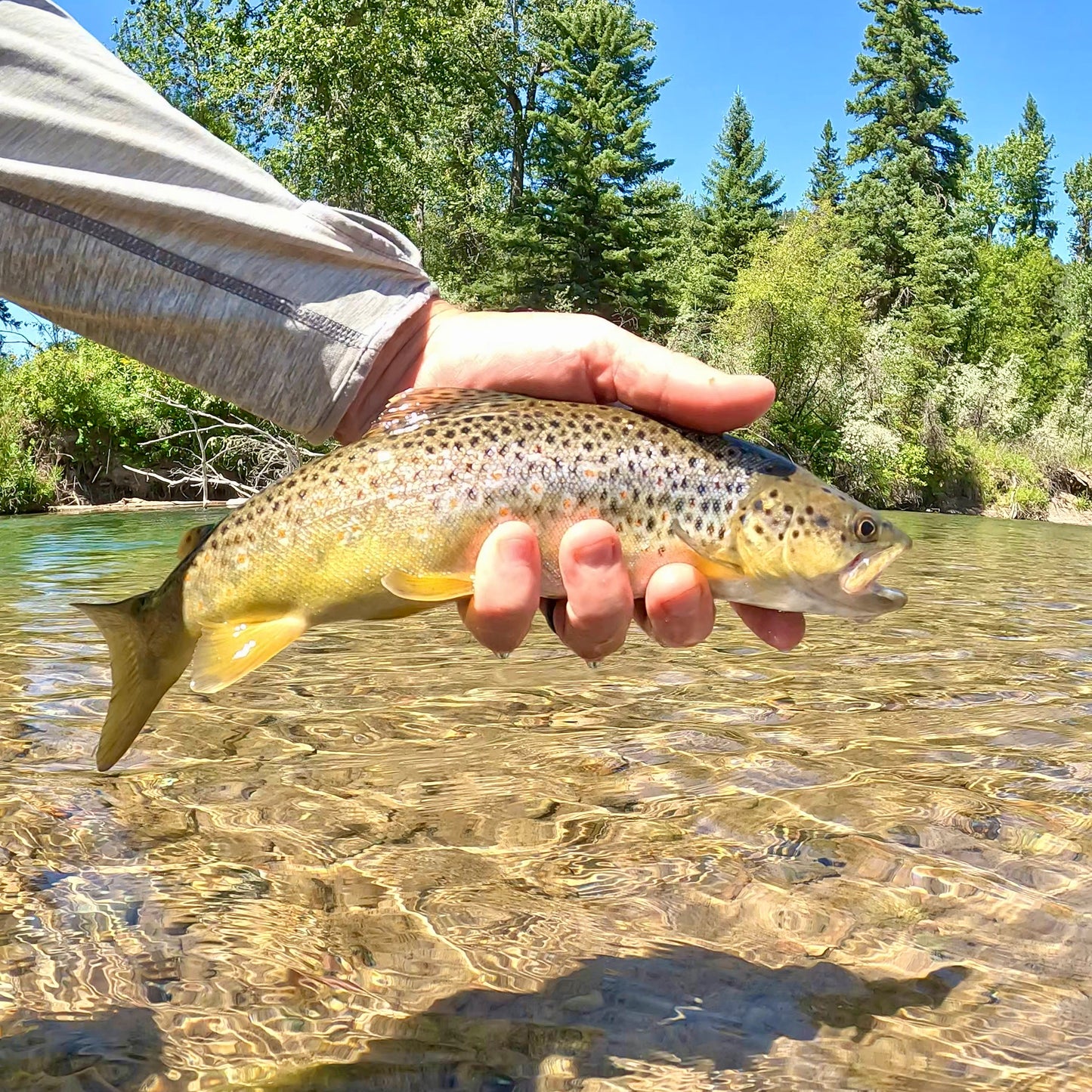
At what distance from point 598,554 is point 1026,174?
8737 centimetres

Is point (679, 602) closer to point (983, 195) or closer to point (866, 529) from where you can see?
point (866, 529)

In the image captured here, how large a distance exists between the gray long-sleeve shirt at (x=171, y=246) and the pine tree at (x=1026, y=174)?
83764 mm

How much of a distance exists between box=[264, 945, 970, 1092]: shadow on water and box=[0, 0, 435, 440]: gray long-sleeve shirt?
1.92 meters

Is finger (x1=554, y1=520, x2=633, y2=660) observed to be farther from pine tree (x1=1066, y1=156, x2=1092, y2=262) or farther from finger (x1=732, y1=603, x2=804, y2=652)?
pine tree (x1=1066, y1=156, x2=1092, y2=262)

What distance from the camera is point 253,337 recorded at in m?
3.33

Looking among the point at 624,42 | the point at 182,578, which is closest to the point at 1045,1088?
the point at 182,578

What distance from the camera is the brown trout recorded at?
3199 mm

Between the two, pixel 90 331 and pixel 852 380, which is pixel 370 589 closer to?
pixel 90 331

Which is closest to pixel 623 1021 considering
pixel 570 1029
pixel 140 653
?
pixel 570 1029

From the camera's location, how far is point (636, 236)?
52.8 m

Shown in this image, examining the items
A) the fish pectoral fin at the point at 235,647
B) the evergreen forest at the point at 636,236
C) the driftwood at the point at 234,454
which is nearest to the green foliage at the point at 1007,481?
the evergreen forest at the point at 636,236

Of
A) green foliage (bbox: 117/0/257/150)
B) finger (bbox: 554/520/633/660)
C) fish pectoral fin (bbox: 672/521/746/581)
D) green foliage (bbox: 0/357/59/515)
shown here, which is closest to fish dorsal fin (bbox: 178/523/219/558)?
finger (bbox: 554/520/633/660)

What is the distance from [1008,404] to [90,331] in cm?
5317

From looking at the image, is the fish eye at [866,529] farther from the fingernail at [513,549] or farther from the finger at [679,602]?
the fingernail at [513,549]
